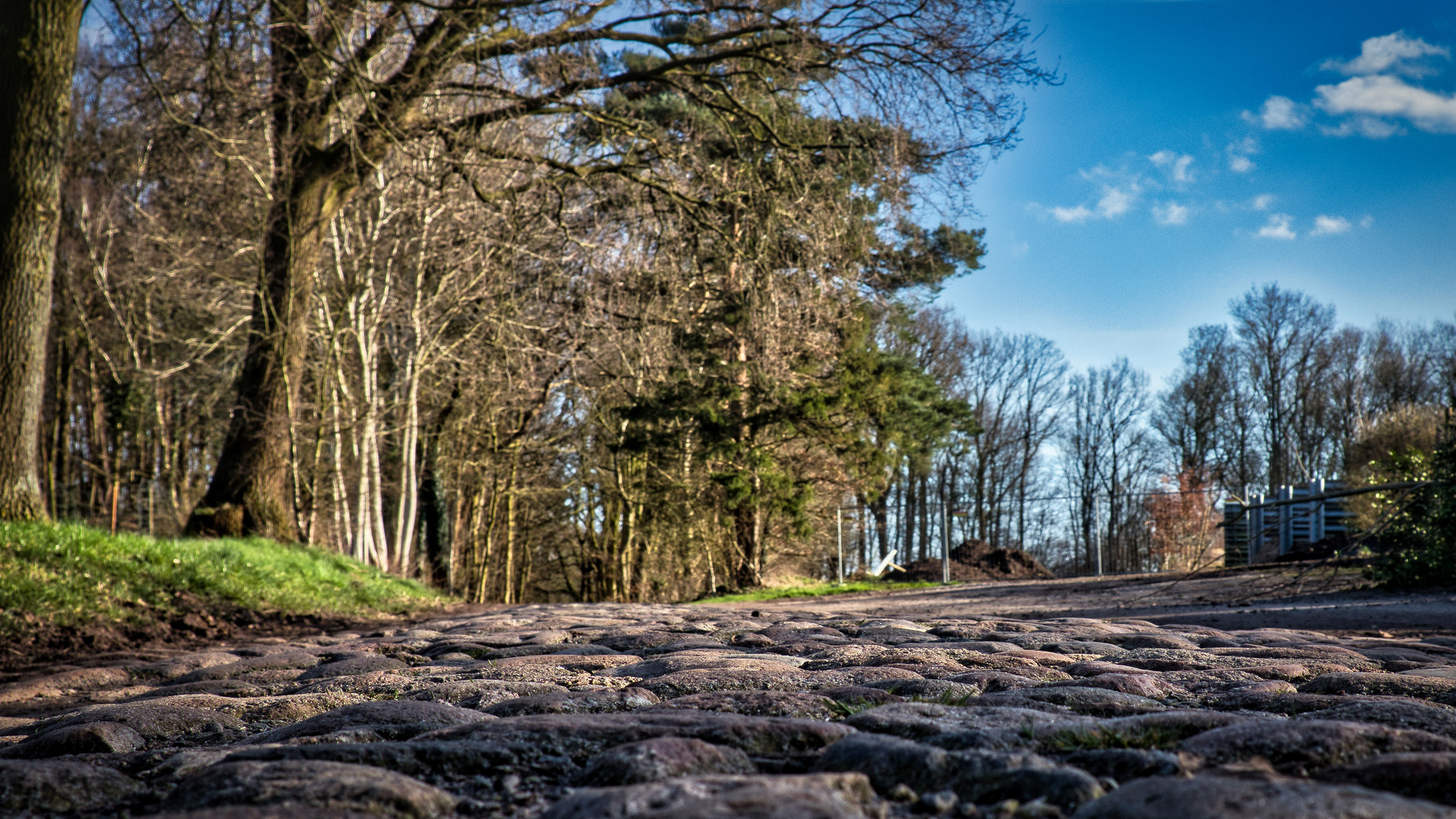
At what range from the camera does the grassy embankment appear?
19.1 ft

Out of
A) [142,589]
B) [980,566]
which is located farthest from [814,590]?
[142,589]

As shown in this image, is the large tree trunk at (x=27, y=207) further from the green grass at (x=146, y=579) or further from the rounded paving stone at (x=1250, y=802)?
the rounded paving stone at (x=1250, y=802)

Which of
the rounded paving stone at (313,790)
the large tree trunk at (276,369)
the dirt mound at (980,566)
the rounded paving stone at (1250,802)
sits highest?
the large tree trunk at (276,369)

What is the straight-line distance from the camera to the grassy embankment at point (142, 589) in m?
5.81

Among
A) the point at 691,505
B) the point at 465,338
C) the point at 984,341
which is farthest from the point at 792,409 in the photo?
the point at 984,341

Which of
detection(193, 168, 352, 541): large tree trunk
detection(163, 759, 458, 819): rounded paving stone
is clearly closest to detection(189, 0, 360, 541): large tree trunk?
detection(193, 168, 352, 541): large tree trunk

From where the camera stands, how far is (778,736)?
1863 millimetres

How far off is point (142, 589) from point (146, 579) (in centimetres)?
21

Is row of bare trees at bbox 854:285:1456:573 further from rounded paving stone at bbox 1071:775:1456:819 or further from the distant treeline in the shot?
rounded paving stone at bbox 1071:775:1456:819

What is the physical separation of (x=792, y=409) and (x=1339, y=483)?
1012cm

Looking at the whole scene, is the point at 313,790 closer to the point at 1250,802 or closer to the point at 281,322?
the point at 1250,802

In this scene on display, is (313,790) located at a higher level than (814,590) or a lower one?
higher

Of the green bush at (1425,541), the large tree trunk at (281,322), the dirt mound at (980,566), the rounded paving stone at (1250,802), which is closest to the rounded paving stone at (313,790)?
the rounded paving stone at (1250,802)

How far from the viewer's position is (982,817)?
1.34 meters
